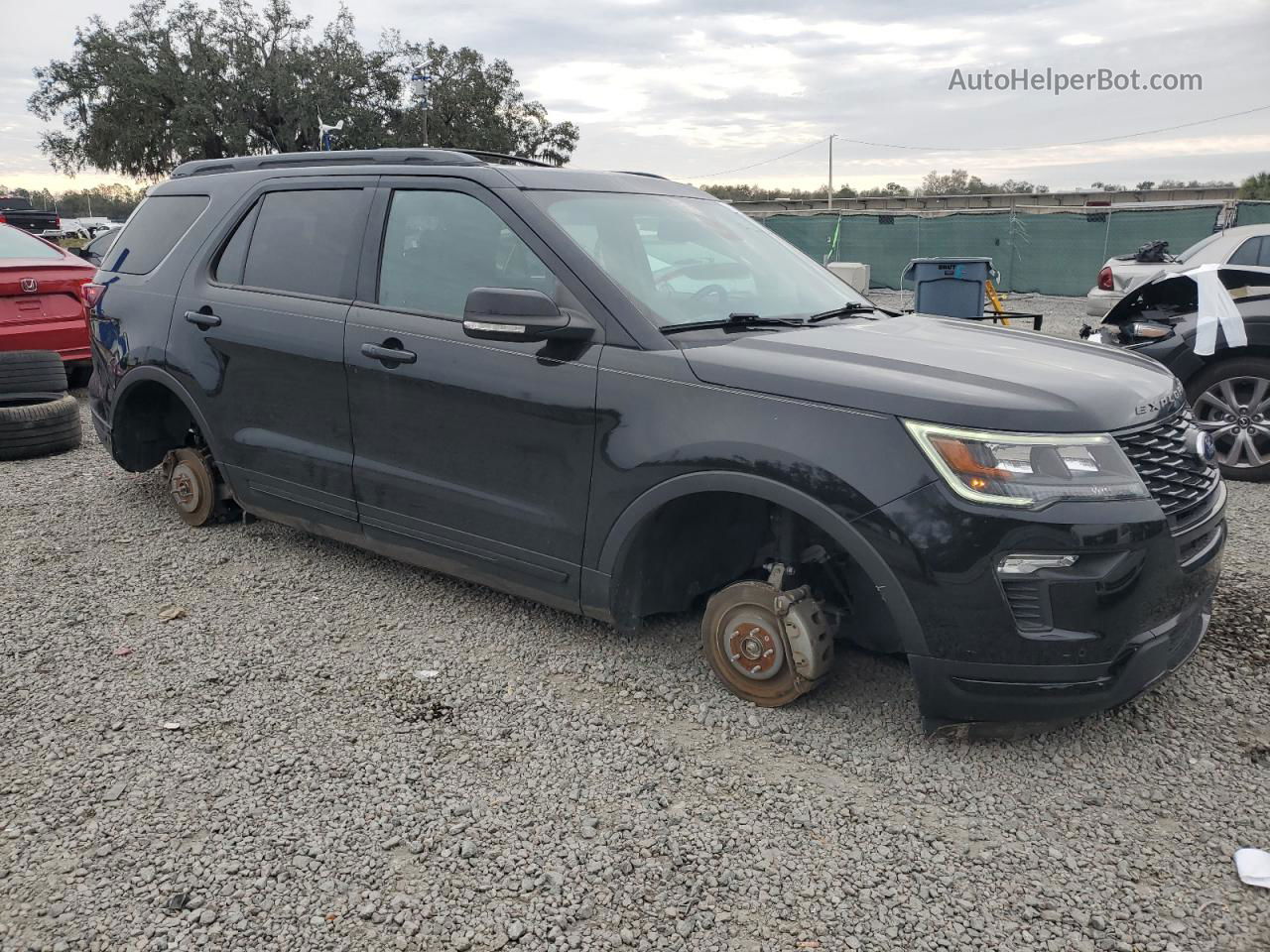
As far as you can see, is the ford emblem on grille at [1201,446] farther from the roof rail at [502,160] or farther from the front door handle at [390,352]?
the front door handle at [390,352]

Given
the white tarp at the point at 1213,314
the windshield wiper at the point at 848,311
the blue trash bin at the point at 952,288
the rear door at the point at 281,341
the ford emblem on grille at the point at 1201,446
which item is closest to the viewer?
the ford emblem on grille at the point at 1201,446

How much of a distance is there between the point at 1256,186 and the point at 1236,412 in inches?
1962

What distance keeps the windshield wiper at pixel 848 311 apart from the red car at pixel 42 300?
6556mm

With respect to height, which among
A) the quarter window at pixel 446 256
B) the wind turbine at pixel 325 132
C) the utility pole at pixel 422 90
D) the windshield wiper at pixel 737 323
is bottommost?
the windshield wiper at pixel 737 323

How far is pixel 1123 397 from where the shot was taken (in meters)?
2.98

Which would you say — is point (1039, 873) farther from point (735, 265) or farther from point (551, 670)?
point (735, 265)

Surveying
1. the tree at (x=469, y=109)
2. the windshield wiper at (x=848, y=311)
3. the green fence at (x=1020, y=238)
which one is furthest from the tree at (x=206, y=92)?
the windshield wiper at (x=848, y=311)

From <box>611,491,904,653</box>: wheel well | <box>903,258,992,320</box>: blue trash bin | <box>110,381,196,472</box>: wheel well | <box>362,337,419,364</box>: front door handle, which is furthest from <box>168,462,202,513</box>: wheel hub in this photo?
<box>903,258,992,320</box>: blue trash bin

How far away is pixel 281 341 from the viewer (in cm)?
432

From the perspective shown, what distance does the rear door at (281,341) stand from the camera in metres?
4.20

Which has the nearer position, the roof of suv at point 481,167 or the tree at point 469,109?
the roof of suv at point 481,167

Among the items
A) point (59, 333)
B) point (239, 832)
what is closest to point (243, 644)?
point (239, 832)

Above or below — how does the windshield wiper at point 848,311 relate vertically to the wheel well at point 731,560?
above

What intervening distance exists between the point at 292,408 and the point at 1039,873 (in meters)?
3.37
